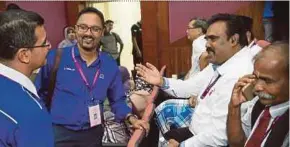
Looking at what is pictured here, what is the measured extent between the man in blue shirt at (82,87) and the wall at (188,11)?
4.62 meters

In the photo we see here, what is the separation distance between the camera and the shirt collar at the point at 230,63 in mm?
1997

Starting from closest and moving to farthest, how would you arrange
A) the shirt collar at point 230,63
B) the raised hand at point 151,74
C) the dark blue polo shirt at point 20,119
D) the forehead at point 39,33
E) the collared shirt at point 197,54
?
the dark blue polo shirt at point 20,119
the forehead at point 39,33
the shirt collar at point 230,63
the raised hand at point 151,74
the collared shirt at point 197,54

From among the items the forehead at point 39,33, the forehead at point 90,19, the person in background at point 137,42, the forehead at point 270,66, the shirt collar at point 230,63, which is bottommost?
the person in background at point 137,42

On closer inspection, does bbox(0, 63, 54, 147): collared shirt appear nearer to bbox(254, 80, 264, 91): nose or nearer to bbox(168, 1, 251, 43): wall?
bbox(254, 80, 264, 91): nose

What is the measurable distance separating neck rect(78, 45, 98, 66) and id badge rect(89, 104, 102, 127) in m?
0.28

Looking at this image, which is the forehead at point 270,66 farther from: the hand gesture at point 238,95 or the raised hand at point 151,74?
the raised hand at point 151,74

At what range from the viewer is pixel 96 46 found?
2.27 meters

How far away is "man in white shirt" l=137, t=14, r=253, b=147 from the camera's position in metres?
1.90

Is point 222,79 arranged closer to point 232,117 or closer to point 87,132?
point 232,117

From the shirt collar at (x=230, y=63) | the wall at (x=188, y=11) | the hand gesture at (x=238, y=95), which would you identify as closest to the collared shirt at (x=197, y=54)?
the shirt collar at (x=230, y=63)

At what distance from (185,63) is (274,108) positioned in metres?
5.54

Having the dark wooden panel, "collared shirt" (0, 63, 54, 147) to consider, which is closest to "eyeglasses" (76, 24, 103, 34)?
"collared shirt" (0, 63, 54, 147)

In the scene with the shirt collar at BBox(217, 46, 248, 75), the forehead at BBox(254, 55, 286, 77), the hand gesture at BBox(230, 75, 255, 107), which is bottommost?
the hand gesture at BBox(230, 75, 255, 107)

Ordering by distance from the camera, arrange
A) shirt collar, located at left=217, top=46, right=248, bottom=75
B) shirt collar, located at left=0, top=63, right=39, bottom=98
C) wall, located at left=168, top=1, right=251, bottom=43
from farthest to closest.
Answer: wall, located at left=168, top=1, right=251, bottom=43, shirt collar, located at left=217, top=46, right=248, bottom=75, shirt collar, located at left=0, top=63, right=39, bottom=98
